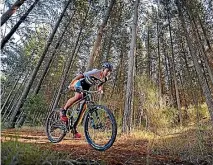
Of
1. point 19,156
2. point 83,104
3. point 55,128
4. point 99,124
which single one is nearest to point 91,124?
point 99,124

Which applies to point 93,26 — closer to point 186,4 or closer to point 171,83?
point 186,4

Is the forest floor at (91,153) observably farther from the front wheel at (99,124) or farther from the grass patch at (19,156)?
the front wheel at (99,124)

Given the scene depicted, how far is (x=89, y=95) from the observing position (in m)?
5.18

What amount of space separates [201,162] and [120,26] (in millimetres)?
15903

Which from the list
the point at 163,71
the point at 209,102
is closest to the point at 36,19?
→ the point at 209,102

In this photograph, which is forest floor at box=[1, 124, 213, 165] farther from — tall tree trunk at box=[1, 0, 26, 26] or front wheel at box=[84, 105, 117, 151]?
tall tree trunk at box=[1, 0, 26, 26]

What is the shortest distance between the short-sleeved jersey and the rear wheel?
1.24 meters

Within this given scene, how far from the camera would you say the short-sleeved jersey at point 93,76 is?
5.08 metres

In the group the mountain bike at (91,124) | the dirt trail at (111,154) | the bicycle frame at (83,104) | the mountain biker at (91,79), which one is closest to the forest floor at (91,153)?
the dirt trail at (111,154)

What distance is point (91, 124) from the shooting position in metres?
4.90

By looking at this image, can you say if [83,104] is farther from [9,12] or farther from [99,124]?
[9,12]

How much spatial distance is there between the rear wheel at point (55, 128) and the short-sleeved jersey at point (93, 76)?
1.24 metres

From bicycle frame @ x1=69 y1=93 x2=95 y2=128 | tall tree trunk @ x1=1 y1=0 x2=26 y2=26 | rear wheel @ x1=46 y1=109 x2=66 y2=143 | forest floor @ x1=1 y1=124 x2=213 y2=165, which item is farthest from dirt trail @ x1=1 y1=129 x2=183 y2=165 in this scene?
tall tree trunk @ x1=1 y1=0 x2=26 y2=26

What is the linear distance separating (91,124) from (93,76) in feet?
3.01
